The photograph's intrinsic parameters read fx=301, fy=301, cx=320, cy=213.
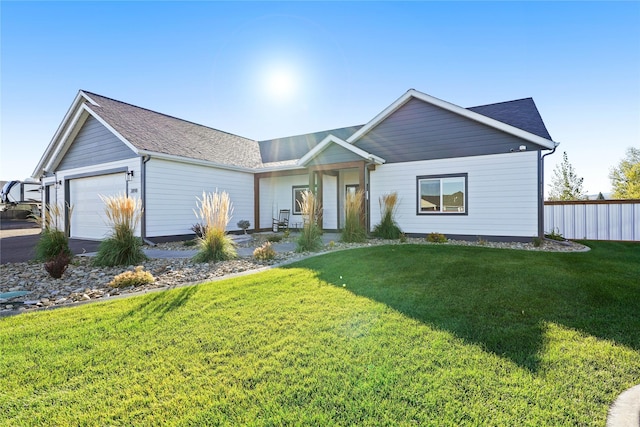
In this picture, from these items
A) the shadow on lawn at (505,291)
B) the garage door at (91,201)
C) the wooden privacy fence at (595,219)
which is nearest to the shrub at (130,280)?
the shadow on lawn at (505,291)

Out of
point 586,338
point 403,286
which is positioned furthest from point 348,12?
point 586,338

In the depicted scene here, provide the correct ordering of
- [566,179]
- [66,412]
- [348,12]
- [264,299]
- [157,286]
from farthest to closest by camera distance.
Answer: [566,179] < [348,12] < [157,286] < [264,299] < [66,412]

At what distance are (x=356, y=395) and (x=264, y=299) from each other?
6.80 ft

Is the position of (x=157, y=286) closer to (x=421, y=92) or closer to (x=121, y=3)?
(x=121, y=3)

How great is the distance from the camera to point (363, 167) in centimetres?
1015

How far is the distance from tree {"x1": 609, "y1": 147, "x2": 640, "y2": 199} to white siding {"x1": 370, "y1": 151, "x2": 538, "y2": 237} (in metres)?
13.6

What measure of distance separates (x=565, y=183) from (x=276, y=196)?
18.4 m

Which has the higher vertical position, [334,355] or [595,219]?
[595,219]

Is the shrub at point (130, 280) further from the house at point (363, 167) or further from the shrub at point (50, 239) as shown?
the house at point (363, 167)

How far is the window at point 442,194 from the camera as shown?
9.46m

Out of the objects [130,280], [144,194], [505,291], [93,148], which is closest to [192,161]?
[144,194]

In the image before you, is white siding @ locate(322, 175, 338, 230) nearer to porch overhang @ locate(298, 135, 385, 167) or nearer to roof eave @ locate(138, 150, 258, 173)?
porch overhang @ locate(298, 135, 385, 167)

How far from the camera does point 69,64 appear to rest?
9.92m

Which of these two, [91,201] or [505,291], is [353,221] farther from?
[91,201]
